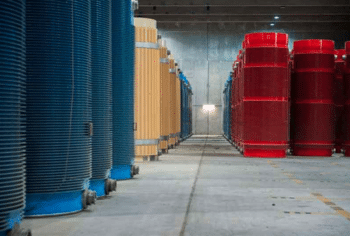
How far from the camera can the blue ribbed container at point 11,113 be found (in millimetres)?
4020

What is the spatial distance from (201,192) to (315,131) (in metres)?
8.77

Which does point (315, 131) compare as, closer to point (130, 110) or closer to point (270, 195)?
point (130, 110)

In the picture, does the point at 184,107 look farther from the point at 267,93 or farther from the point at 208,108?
the point at 208,108

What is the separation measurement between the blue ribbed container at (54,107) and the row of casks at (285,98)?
9324 mm

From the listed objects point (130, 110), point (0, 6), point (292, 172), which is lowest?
point (292, 172)

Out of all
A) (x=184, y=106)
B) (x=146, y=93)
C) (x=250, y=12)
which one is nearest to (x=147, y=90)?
(x=146, y=93)

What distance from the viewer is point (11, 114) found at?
4.12 metres

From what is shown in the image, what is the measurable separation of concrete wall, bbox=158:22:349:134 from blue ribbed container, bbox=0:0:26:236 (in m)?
38.3

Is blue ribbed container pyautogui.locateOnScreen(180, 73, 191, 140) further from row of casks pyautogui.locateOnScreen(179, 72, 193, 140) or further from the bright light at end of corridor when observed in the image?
the bright light at end of corridor

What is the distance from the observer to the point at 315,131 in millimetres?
15359

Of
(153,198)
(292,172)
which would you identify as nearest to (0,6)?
(153,198)

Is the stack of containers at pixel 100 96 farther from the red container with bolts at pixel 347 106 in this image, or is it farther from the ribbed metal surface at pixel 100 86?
the red container with bolts at pixel 347 106

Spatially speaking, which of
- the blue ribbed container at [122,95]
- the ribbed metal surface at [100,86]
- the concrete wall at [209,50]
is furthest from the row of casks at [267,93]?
the concrete wall at [209,50]

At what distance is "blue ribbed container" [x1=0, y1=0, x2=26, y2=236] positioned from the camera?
4020mm
